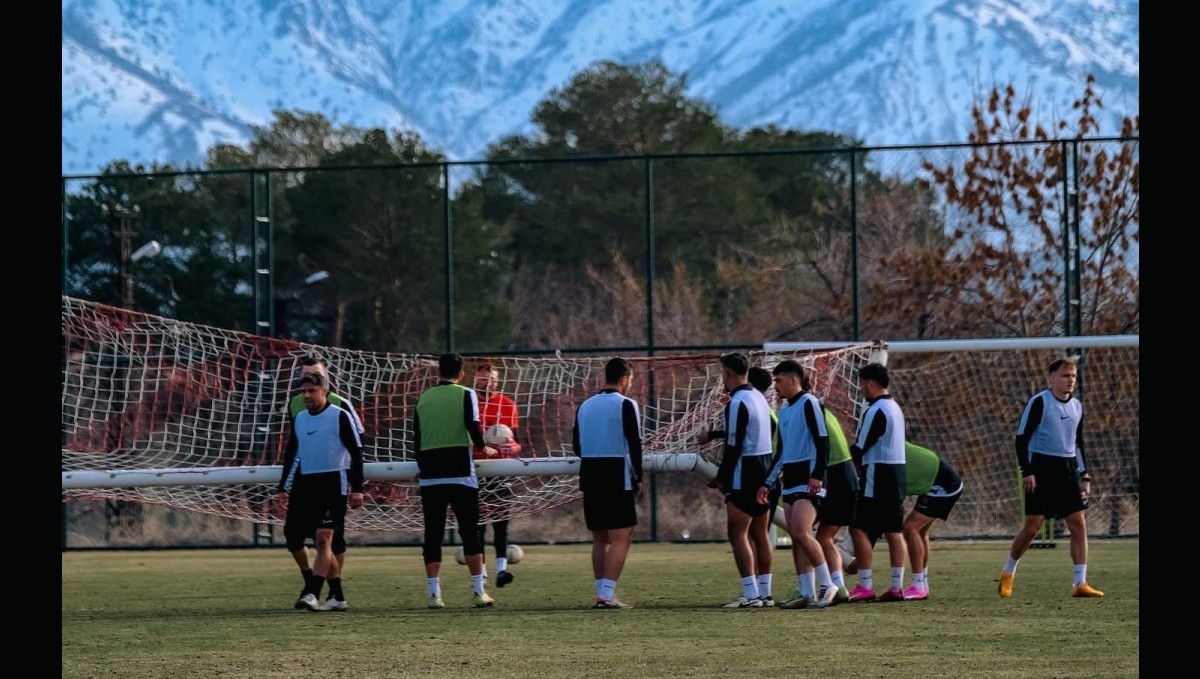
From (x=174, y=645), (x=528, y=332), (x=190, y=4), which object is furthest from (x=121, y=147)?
(x=174, y=645)

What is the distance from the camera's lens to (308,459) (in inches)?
464

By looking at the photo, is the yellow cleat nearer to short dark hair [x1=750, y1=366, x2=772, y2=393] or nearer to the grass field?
the grass field

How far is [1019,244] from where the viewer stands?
23625mm

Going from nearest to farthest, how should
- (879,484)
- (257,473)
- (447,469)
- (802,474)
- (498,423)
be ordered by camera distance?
1. (802,474)
2. (879,484)
3. (447,469)
4. (257,473)
5. (498,423)

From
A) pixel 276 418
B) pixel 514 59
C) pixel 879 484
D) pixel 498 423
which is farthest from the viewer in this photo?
pixel 514 59

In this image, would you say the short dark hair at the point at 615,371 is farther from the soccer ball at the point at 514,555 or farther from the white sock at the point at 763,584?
the soccer ball at the point at 514,555

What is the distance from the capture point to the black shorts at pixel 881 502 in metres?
11.3

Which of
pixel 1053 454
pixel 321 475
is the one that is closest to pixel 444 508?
pixel 321 475

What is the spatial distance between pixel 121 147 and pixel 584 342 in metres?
118

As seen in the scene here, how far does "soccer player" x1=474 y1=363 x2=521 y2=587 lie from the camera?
530 inches

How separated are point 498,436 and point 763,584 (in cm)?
285

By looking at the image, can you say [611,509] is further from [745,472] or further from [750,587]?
[750,587]

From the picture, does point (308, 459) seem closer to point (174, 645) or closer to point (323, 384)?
point (323, 384)
